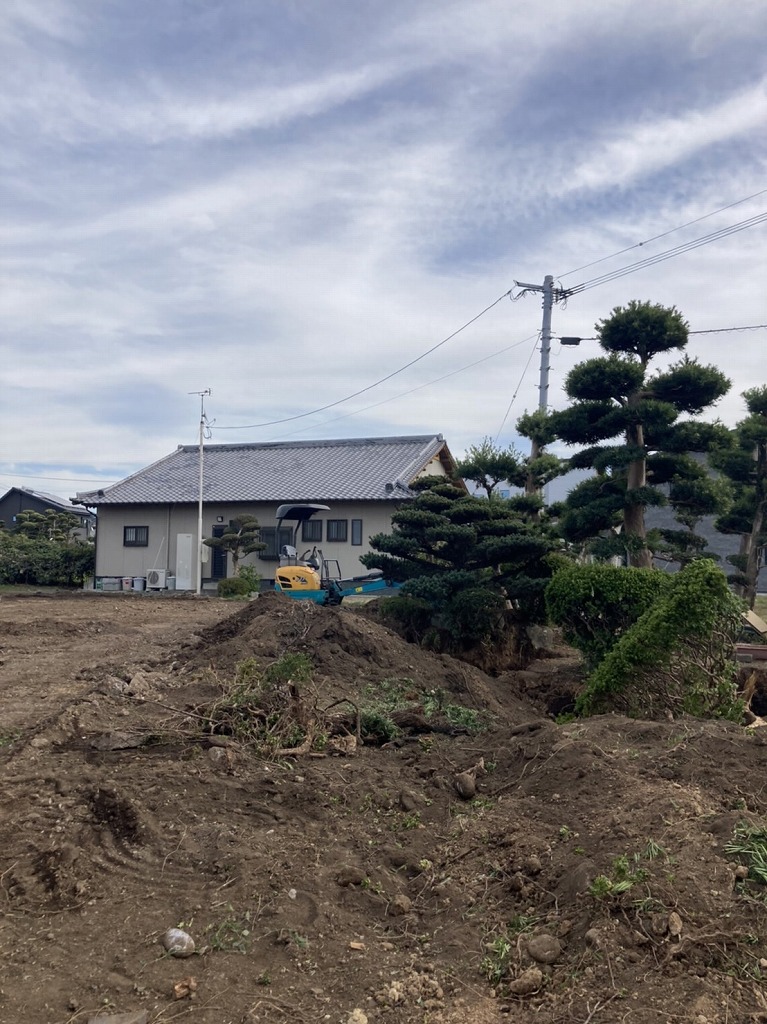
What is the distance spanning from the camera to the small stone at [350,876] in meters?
3.77

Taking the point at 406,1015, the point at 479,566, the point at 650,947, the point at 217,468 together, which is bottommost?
the point at 406,1015

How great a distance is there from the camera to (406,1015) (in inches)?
113

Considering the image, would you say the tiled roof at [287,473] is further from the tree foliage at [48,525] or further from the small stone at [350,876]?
the small stone at [350,876]

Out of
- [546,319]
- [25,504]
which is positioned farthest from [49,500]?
[546,319]

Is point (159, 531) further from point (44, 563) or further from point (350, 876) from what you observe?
point (350, 876)

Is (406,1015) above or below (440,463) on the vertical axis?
below

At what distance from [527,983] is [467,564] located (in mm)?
9169

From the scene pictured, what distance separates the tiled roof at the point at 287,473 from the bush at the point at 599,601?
616 inches

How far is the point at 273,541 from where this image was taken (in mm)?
26078

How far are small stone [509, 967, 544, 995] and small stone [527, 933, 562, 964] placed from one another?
0.10 meters

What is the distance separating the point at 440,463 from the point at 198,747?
79.2 ft

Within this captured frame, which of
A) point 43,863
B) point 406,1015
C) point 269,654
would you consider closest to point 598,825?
point 406,1015

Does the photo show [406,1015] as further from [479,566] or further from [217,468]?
[217,468]

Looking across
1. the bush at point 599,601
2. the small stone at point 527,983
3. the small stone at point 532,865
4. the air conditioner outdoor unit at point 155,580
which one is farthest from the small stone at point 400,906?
the air conditioner outdoor unit at point 155,580
